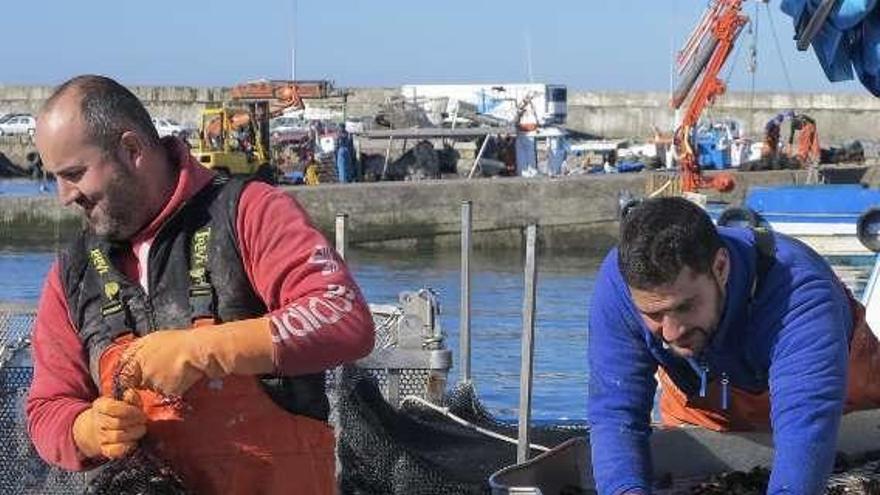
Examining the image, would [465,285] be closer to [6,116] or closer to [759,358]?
[759,358]

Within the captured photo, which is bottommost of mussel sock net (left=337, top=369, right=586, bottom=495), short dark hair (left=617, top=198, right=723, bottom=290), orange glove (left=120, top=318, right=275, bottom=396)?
mussel sock net (left=337, top=369, right=586, bottom=495)

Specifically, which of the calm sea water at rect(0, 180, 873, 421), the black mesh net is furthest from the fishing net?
the calm sea water at rect(0, 180, 873, 421)

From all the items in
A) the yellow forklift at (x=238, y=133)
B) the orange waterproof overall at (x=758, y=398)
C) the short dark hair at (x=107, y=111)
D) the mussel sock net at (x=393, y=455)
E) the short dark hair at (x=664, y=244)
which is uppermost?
the short dark hair at (x=107, y=111)

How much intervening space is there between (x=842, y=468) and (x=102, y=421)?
2.22m

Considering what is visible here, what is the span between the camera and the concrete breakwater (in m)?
30.6

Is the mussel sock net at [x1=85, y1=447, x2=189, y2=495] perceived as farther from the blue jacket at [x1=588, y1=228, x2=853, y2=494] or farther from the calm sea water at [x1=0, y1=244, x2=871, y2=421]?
the calm sea water at [x1=0, y1=244, x2=871, y2=421]

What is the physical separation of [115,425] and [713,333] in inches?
49.1

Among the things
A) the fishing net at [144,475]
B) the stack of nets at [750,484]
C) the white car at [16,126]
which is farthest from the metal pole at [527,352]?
the white car at [16,126]

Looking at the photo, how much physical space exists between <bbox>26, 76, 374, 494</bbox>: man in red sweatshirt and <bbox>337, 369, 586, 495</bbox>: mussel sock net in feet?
6.89

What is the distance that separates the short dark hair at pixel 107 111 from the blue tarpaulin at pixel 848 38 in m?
2.54

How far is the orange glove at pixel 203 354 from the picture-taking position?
3.03 meters

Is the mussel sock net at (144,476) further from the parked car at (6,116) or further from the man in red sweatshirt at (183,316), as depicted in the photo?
the parked car at (6,116)

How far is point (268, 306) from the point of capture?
3.21 m

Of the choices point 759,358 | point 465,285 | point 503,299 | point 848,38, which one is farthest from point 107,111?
point 503,299
